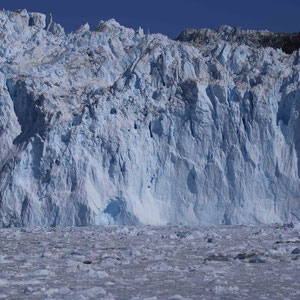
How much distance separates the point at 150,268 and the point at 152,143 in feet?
44.8

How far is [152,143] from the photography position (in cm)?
2275

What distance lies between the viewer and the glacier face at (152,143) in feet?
69.3

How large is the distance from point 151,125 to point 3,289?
52.2 feet

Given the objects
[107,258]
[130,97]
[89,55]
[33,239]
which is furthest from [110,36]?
[107,258]

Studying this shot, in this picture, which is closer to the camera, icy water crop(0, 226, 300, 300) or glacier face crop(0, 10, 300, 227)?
icy water crop(0, 226, 300, 300)

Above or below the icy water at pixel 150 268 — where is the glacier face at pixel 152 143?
above

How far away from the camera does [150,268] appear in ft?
30.5

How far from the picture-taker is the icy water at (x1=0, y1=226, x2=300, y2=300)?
709cm

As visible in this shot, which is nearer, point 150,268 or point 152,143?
point 150,268

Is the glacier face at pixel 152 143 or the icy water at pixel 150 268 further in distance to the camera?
the glacier face at pixel 152 143

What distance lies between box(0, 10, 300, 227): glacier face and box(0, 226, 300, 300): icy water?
629 centimetres

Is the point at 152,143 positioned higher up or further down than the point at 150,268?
higher up

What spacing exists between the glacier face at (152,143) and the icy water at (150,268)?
6.29m

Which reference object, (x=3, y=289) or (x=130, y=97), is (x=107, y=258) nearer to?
(x=3, y=289)
